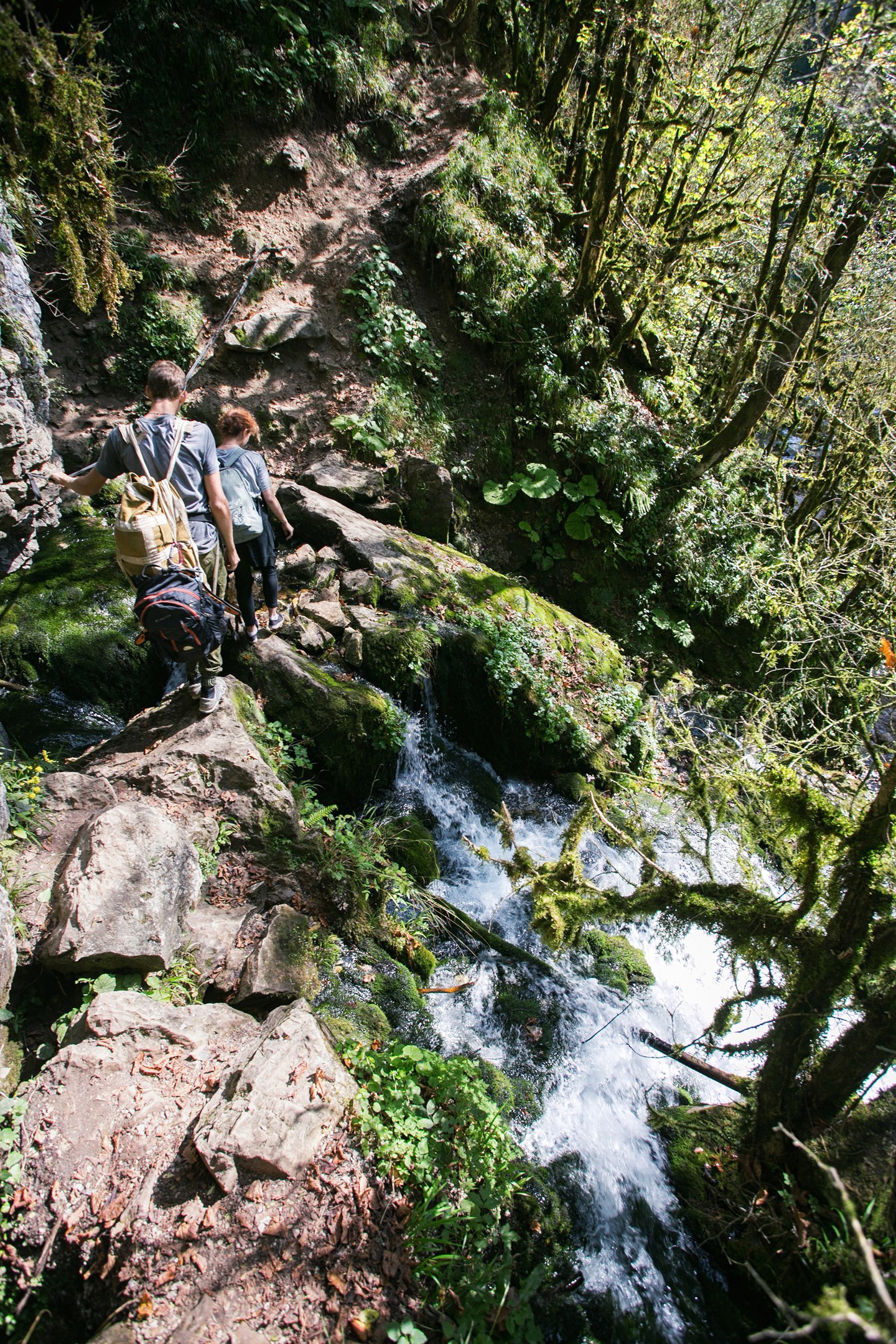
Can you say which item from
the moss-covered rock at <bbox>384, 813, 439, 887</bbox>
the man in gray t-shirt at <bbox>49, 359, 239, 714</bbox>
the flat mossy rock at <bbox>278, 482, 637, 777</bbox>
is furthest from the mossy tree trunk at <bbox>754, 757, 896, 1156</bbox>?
the flat mossy rock at <bbox>278, 482, 637, 777</bbox>

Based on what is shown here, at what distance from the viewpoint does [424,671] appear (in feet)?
21.4

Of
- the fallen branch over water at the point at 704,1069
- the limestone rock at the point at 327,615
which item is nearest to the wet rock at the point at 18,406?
the limestone rock at the point at 327,615

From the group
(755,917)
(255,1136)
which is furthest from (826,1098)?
(255,1136)

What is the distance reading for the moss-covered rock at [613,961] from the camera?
5.19m

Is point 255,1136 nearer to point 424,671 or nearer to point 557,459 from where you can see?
point 424,671

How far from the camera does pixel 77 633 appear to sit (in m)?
5.48

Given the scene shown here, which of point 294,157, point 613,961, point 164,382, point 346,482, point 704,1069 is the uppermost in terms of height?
point 294,157

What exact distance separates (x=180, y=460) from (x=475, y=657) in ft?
12.0

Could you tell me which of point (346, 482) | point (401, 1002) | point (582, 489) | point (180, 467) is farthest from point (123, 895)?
point (582, 489)

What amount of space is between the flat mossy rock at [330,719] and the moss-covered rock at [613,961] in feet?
7.47

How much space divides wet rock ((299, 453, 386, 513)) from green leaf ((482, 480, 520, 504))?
1.62 m

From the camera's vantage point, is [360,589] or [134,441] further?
[360,589]

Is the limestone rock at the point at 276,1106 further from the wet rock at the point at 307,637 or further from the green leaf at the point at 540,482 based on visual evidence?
the green leaf at the point at 540,482

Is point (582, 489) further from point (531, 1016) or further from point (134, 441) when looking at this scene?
point (531, 1016)
